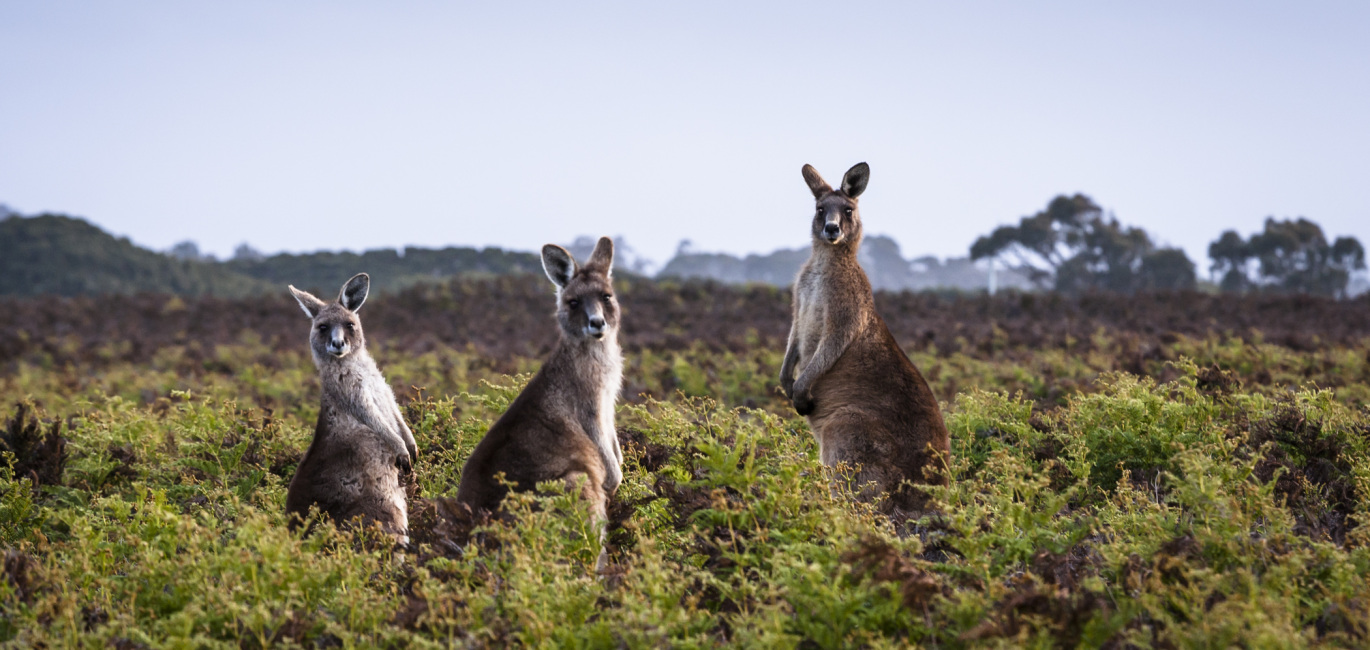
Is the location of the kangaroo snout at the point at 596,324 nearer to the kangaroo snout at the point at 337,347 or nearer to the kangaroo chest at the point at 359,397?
the kangaroo chest at the point at 359,397

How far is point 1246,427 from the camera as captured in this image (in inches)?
293

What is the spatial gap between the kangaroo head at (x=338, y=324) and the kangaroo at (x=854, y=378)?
131 inches

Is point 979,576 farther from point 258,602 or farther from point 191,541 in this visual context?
point 191,541

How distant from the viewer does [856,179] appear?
6953 mm

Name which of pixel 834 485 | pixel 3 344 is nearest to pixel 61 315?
pixel 3 344

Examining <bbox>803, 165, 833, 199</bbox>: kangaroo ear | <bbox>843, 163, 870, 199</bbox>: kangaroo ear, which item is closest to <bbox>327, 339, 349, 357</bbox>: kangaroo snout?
<bbox>803, 165, 833, 199</bbox>: kangaroo ear

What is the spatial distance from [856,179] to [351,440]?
4.25m

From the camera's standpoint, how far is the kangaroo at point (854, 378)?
591 centimetres

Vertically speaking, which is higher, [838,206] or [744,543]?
[838,206]

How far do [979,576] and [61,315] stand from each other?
95.2 feet

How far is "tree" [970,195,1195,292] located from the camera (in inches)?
2035

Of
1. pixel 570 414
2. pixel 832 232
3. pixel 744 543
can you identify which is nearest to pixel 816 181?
pixel 832 232

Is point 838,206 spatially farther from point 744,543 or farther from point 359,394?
point 359,394

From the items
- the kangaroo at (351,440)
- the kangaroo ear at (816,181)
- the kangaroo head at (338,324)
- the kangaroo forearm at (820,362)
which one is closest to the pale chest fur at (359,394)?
the kangaroo at (351,440)
